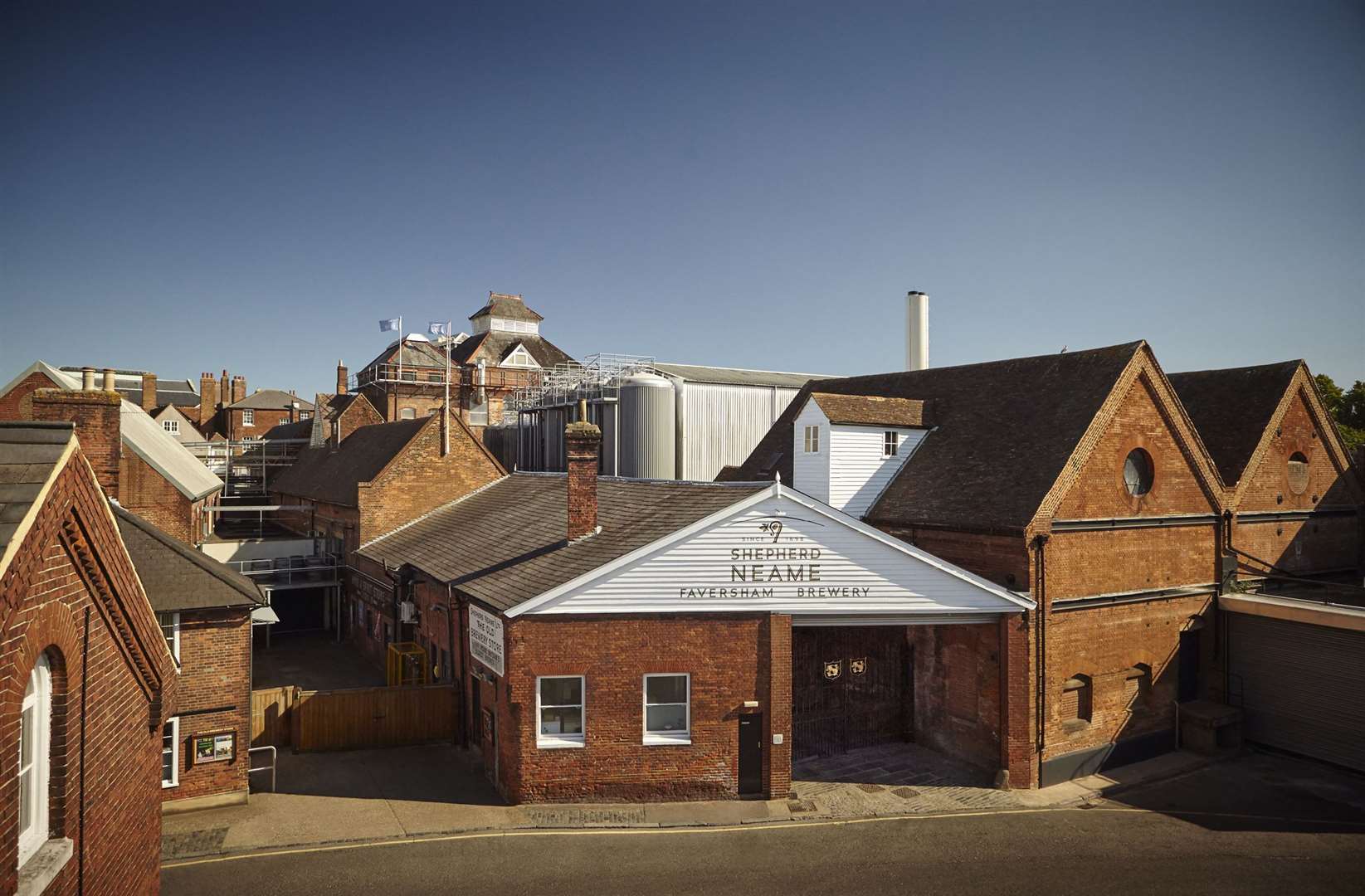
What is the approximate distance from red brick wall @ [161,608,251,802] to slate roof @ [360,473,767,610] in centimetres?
465

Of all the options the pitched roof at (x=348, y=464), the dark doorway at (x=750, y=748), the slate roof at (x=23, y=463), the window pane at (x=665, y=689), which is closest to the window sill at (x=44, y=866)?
the slate roof at (x=23, y=463)

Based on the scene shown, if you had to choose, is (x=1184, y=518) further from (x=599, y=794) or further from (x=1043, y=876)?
(x=599, y=794)

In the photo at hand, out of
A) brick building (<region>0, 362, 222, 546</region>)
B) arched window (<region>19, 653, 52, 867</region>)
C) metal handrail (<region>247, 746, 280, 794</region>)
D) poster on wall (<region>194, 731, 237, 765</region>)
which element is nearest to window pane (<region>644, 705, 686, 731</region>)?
metal handrail (<region>247, 746, 280, 794</region>)

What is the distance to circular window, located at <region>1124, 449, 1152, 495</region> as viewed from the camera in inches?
786

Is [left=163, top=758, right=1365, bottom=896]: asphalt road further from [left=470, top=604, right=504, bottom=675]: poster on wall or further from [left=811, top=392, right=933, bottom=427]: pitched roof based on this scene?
[left=811, top=392, right=933, bottom=427]: pitched roof

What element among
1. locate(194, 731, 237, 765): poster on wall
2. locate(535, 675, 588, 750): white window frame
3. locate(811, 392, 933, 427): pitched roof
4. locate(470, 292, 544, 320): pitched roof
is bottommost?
locate(194, 731, 237, 765): poster on wall

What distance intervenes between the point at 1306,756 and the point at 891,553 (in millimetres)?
11723

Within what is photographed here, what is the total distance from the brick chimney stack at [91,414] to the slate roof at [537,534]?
24.7 ft

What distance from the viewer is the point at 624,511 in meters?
19.8

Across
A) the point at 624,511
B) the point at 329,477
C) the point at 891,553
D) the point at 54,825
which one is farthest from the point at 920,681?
the point at 329,477

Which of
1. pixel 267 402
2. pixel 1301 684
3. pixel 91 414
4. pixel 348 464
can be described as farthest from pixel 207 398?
pixel 1301 684

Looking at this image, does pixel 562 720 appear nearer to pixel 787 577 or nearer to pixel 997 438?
pixel 787 577

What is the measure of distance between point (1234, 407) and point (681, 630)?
18.1 meters

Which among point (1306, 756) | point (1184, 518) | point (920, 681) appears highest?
point (1184, 518)
